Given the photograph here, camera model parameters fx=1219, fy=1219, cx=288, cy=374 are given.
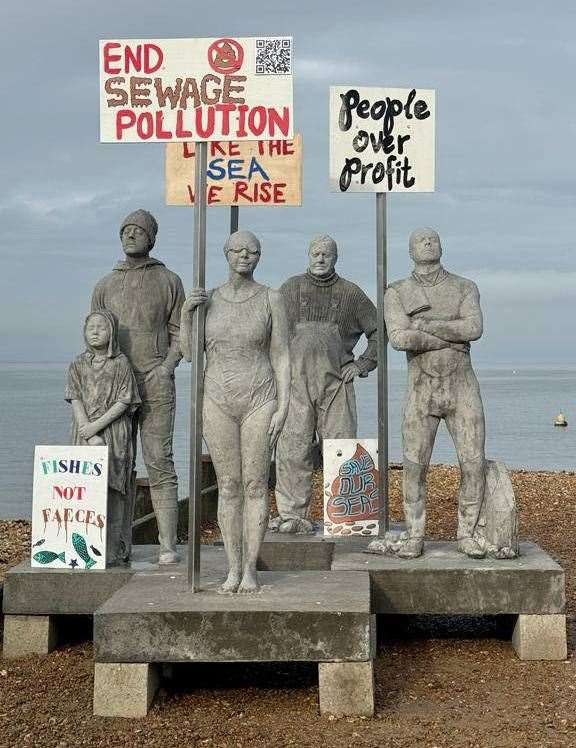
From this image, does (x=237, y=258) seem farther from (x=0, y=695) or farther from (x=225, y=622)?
(x=0, y=695)

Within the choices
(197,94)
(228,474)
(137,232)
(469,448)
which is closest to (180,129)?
(197,94)

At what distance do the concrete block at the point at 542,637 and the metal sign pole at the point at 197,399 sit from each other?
188 centimetres

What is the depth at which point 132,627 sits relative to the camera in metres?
5.90

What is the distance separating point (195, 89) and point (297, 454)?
3.08m

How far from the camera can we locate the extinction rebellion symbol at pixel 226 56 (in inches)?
260

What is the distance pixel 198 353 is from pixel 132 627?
1479 millimetres

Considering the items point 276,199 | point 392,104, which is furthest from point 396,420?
point 392,104

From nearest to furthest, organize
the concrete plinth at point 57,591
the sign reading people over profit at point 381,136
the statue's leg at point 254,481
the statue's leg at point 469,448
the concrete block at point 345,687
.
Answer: the concrete block at point 345,687
the statue's leg at point 254,481
the concrete plinth at point 57,591
the statue's leg at point 469,448
the sign reading people over profit at point 381,136

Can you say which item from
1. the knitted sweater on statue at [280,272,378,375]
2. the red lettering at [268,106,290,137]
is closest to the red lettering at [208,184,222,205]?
the knitted sweater on statue at [280,272,378,375]

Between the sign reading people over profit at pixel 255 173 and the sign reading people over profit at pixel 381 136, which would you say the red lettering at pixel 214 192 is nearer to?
the sign reading people over profit at pixel 255 173

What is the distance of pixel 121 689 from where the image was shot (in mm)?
5887

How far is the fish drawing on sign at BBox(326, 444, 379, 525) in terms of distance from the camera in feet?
27.6

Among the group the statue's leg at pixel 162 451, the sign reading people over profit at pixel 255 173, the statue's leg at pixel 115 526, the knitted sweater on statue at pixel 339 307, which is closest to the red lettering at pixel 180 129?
the statue's leg at pixel 162 451

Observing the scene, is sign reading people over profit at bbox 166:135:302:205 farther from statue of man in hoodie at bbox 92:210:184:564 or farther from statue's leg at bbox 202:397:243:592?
statue's leg at bbox 202:397:243:592
